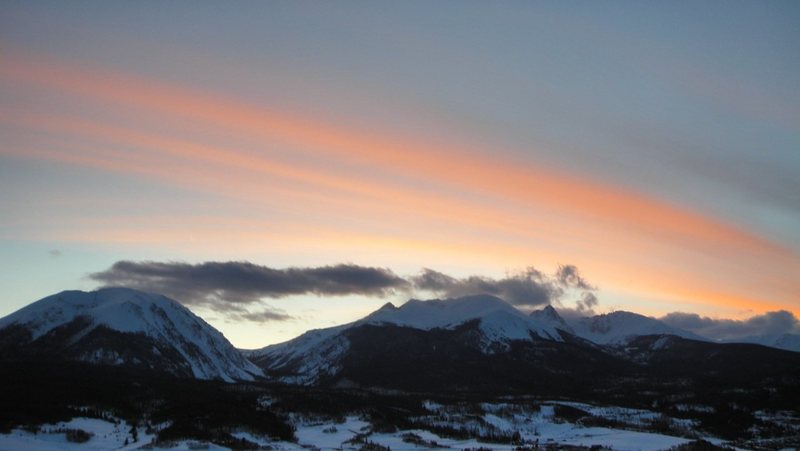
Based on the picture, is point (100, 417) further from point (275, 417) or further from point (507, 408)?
point (507, 408)

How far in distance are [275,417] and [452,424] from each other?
106ft

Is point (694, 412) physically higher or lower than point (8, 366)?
lower

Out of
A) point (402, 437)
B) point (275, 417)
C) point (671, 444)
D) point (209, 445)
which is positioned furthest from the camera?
point (275, 417)

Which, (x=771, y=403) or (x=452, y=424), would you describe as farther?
(x=771, y=403)

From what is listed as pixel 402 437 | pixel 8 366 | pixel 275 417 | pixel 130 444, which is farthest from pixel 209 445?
pixel 8 366

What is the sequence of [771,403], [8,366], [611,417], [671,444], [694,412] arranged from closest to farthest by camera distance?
[671,444], [611,417], [8,366], [694,412], [771,403]

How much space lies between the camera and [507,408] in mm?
149625

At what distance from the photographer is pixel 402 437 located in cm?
9269

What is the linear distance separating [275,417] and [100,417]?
93.5 feet

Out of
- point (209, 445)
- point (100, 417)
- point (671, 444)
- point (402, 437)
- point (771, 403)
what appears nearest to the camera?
point (209, 445)

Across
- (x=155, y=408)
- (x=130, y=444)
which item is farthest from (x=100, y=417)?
(x=130, y=444)

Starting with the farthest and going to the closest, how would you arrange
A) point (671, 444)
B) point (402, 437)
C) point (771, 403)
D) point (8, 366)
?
1. point (771, 403)
2. point (8, 366)
3. point (402, 437)
4. point (671, 444)

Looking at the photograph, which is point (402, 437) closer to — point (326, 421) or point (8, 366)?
point (326, 421)

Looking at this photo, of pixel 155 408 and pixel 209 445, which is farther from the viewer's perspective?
pixel 155 408
